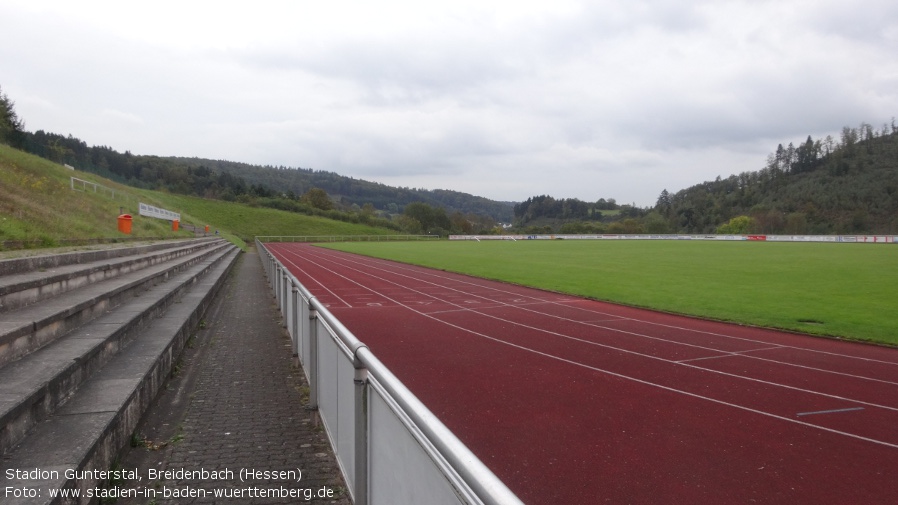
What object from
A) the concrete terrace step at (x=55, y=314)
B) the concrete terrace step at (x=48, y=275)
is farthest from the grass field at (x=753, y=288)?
the concrete terrace step at (x=48, y=275)

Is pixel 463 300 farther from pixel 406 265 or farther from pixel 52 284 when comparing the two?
pixel 406 265

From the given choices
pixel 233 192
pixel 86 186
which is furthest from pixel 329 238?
pixel 86 186

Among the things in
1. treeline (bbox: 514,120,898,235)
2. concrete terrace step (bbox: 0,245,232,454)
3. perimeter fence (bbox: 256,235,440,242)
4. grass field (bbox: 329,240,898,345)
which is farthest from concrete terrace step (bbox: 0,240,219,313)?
treeline (bbox: 514,120,898,235)

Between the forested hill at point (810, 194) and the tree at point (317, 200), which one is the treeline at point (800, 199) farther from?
the tree at point (317, 200)

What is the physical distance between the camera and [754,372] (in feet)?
27.9

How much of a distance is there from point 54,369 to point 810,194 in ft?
480

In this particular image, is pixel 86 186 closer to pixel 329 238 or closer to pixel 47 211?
pixel 47 211

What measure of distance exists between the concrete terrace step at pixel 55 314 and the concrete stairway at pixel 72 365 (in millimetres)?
10

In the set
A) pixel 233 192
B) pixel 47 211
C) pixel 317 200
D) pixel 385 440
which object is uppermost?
pixel 233 192

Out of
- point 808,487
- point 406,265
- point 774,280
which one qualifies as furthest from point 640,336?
point 406,265

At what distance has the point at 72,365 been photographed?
453 cm

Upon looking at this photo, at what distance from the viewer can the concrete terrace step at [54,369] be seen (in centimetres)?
356

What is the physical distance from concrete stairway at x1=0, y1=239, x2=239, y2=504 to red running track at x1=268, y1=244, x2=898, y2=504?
9.67 ft

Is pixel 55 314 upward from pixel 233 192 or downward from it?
downward
